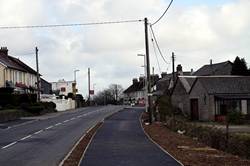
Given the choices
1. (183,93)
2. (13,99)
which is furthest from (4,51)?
(183,93)

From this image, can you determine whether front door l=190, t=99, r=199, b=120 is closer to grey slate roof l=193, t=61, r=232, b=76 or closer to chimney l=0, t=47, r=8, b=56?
grey slate roof l=193, t=61, r=232, b=76

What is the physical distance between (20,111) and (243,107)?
967 inches

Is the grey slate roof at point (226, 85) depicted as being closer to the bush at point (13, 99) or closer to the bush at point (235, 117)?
the bush at point (235, 117)

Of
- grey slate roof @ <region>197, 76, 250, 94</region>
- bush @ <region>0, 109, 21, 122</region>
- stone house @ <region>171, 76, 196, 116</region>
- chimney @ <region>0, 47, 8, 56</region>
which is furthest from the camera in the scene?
chimney @ <region>0, 47, 8, 56</region>

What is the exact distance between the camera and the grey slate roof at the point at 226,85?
65500 mm

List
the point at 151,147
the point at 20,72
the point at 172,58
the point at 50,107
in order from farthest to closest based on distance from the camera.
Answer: the point at 20,72, the point at 50,107, the point at 172,58, the point at 151,147

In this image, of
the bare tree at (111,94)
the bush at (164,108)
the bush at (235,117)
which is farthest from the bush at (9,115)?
the bare tree at (111,94)

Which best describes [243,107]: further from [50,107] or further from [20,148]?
[20,148]

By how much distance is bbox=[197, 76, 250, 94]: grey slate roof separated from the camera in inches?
2579

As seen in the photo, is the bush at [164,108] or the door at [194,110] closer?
→ the bush at [164,108]

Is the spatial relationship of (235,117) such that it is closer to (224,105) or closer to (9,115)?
(224,105)

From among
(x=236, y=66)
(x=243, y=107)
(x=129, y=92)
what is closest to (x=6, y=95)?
(x=243, y=107)

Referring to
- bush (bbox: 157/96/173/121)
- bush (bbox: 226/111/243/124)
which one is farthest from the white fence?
bush (bbox: 157/96/173/121)

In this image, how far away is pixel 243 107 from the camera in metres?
63.8
